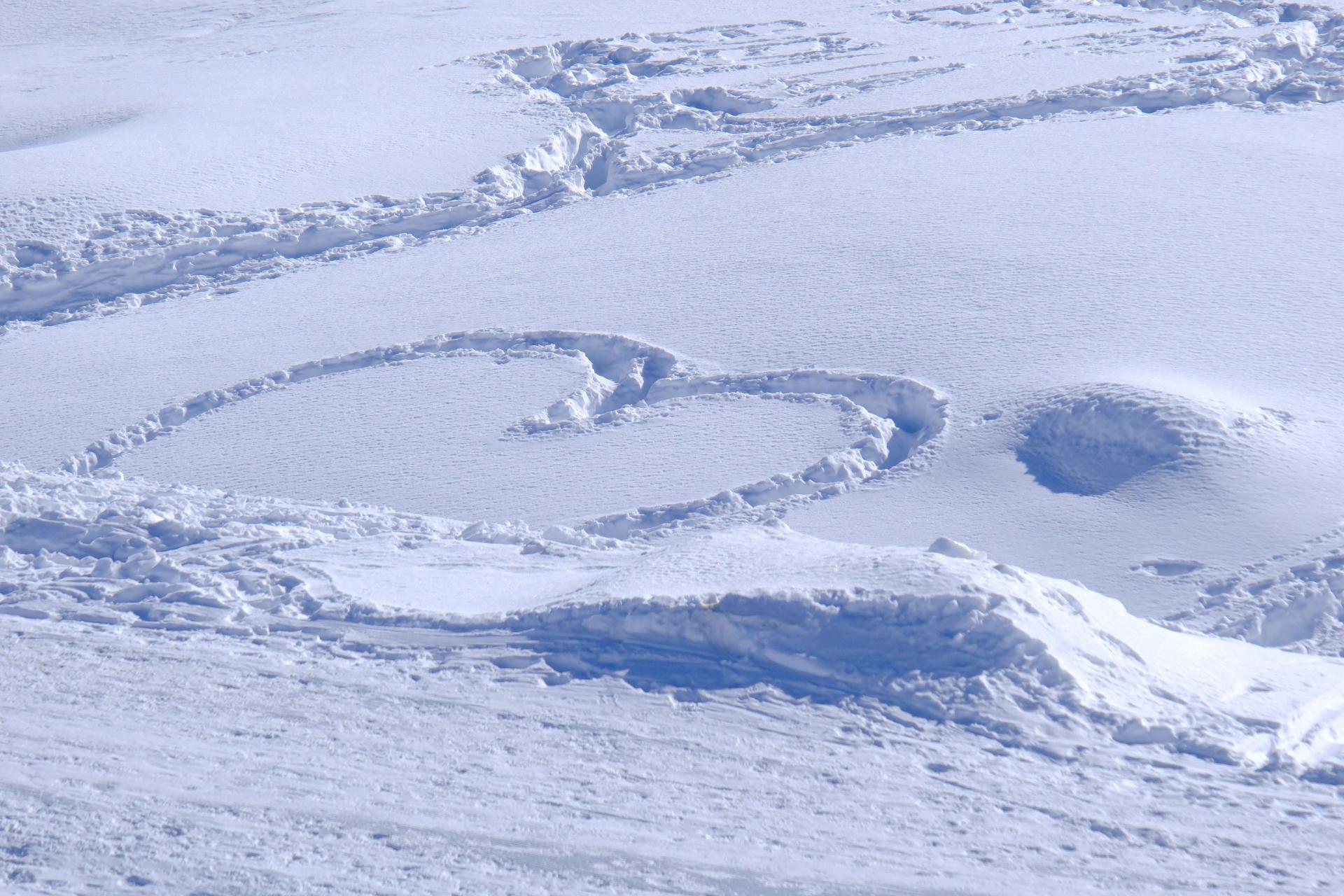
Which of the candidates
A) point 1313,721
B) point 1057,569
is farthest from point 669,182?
point 1313,721

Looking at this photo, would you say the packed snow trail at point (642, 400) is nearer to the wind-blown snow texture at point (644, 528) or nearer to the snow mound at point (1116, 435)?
the wind-blown snow texture at point (644, 528)

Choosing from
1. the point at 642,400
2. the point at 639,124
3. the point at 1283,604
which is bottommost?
the point at 1283,604

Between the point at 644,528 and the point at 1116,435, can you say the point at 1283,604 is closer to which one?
the point at 1116,435

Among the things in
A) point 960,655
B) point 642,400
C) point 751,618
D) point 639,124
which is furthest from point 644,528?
point 639,124

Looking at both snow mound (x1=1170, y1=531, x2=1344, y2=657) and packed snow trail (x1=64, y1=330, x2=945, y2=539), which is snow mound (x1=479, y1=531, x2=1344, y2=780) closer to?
snow mound (x1=1170, y1=531, x2=1344, y2=657)

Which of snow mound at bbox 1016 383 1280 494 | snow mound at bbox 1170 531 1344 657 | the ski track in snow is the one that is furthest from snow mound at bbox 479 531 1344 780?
the ski track in snow

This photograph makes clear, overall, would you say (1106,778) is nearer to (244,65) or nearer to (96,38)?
(244,65)

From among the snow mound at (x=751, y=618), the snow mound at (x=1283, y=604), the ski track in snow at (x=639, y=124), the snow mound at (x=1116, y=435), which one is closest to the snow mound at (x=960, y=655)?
the snow mound at (x=751, y=618)
